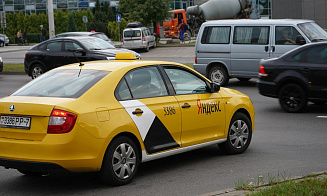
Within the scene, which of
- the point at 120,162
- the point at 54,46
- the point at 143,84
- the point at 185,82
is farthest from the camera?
the point at 54,46

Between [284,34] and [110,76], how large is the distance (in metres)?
11.3

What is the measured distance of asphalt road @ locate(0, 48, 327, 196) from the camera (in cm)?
686

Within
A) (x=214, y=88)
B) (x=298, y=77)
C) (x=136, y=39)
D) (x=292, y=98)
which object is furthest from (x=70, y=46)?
(x=136, y=39)

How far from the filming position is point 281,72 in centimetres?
1334

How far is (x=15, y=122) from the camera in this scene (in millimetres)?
6648

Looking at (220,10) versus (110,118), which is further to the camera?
(220,10)

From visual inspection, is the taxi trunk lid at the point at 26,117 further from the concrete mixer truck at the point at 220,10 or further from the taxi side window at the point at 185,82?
the concrete mixer truck at the point at 220,10

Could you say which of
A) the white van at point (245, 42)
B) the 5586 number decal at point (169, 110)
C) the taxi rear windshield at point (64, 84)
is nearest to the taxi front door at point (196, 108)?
the 5586 number decal at point (169, 110)

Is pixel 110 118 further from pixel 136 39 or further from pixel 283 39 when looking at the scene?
pixel 136 39

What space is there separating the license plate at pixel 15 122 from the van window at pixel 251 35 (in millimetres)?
12105

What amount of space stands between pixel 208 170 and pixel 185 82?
1222mm

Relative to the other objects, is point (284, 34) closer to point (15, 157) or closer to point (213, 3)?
point (15, 157)

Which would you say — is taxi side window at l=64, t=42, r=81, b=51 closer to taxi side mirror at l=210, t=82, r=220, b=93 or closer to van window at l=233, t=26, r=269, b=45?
van window at l=233, t=26, r=269, b=45

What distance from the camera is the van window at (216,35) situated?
18328 mm
